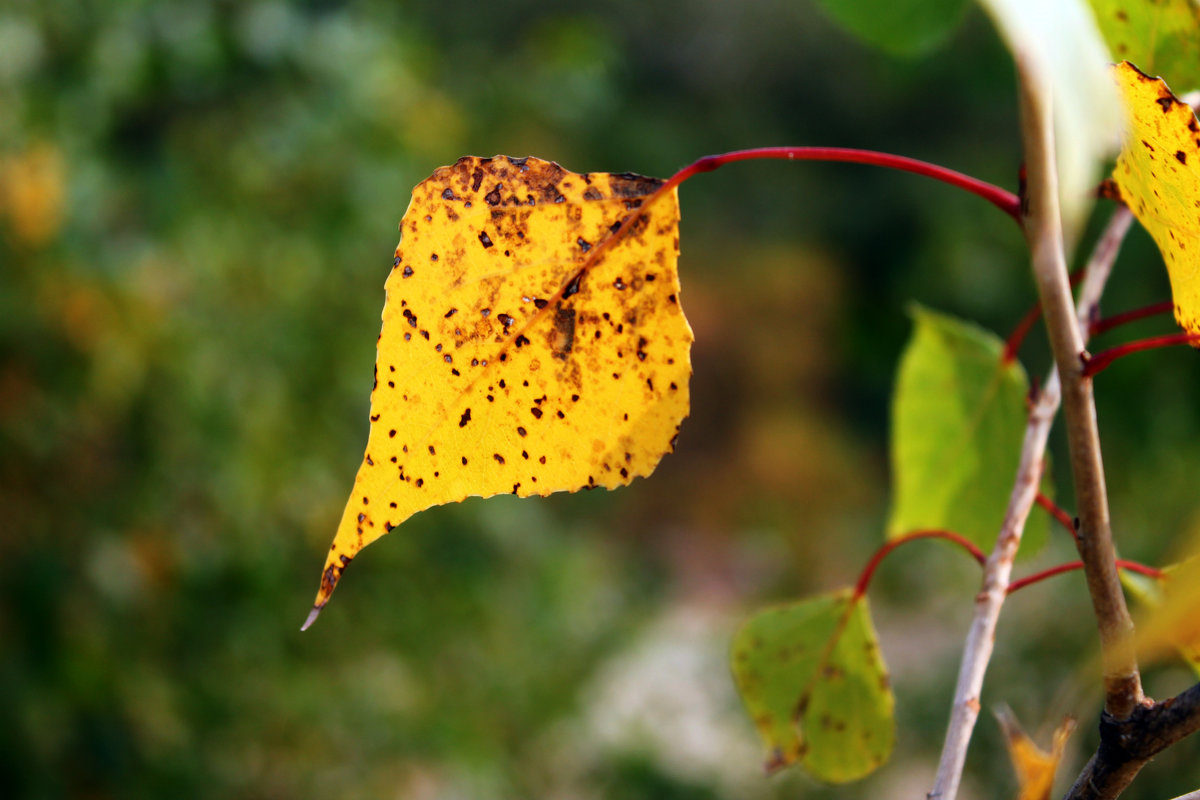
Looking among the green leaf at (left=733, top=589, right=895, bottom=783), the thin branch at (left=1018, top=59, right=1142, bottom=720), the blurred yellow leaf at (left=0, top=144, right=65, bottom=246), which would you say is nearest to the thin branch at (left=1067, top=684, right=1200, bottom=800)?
the thin branch at (left=1018, top=59, right=1142, bottom=720)

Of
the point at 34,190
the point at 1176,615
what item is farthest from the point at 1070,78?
the point at 34,190

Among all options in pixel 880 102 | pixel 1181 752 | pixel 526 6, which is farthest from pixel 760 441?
pixel 1181 752

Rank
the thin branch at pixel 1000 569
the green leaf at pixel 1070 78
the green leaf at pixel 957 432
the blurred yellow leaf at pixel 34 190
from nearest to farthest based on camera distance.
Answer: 1. the green leaf at pixel 1070 78
2. the thin branch at pixel 1000 569
3. the green leaf at pixel 957 432
4. the blurred yellow leaf at pixel 34 190

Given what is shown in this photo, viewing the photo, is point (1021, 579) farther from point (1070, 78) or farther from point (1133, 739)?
point (1070, 78)

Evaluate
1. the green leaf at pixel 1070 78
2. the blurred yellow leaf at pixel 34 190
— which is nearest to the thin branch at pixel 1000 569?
the green leaf at pixel 1070 78

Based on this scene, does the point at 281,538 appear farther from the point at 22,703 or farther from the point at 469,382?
the point at 469,382

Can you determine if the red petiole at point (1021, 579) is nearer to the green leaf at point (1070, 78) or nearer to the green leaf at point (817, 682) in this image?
the green leaf at point (817, 682)

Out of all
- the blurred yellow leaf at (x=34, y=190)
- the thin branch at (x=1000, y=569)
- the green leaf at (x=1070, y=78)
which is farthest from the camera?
the blurred yellow leaf at (x=34, y=190)
